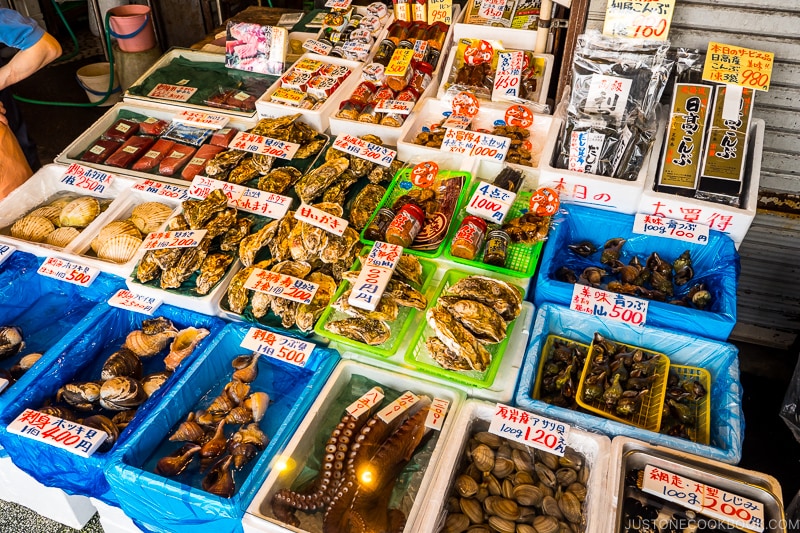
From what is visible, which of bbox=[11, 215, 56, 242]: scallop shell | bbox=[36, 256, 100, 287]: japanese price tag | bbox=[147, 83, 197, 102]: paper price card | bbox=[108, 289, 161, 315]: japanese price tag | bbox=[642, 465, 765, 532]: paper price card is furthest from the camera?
bbox=[147, 83, 197, 102]: paper price card

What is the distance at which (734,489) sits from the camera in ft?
6.06

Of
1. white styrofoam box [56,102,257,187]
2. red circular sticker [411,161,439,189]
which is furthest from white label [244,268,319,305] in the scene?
white styrofoam box [56,102,257,187]

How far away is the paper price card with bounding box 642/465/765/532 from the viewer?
69.1 inches

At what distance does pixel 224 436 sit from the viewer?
2266 millimetres

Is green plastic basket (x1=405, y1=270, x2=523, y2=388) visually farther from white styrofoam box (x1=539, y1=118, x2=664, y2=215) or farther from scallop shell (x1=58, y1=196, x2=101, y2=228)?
scallop shell (x1=58, y1=196, x2=101, y2=228)

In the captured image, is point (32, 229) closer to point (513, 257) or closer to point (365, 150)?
point (365, 150)

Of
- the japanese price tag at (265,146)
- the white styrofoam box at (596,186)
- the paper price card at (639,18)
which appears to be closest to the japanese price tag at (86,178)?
the japanese price tag at (265,146)

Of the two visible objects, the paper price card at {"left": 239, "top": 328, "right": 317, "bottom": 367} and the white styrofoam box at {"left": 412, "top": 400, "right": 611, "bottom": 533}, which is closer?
the white styrofoam box at {"left": 412, "top": 400, "right": 611, "bottom": 533}

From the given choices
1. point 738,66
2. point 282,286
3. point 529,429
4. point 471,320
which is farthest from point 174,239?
point 738,66

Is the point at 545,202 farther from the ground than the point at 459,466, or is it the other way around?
the point at 545,202

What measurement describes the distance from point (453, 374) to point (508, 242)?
A: 0.69 meters

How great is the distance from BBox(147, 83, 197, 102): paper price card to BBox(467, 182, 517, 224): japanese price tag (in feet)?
7.10

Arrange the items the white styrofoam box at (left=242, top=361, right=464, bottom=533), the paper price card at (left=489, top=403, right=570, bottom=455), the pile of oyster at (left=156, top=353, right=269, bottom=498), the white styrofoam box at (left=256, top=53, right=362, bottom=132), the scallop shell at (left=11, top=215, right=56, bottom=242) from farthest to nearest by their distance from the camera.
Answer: the white styrofoam box at (left=256, top=53, right=362, bottom=132), the scallop shell at (left=11, top=215, right=56, bottom=242), the pile of oyster at (left=156, top=353, right=269, bottom=498), the paper price card at (left=489, top=403, right=570, bottom=455), the white styrofoam box at (left=242, top=361, right=464, bottom=533)

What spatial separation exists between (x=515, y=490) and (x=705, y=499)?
1.91ft
